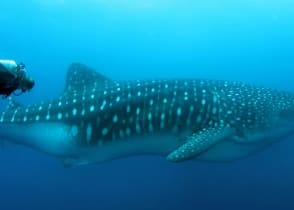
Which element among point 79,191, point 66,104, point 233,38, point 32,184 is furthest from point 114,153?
point 233,38

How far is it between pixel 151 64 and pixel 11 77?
4026 centimetres

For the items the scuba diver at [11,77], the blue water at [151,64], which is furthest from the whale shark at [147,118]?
the blue water at [151,64]

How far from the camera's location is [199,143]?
689 centimetres

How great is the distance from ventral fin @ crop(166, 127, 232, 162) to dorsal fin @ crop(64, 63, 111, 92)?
2370 mm

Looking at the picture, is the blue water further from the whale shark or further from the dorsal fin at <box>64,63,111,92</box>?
the dorsal fin at <box>64,63,111,92</box>

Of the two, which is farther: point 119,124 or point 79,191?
point 79,191

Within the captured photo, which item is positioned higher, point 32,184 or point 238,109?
point 238,109

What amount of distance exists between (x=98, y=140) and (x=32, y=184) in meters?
11.5

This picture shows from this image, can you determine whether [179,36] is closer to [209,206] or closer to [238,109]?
[209,206]

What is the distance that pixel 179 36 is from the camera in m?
40.9

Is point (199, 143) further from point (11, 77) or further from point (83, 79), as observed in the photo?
point (11, 77)

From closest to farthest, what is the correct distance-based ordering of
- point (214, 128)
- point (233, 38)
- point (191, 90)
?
point (214, 128) → point (191, 90) → point (233, 38)

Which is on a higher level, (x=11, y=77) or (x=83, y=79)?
(x=83, y=79)

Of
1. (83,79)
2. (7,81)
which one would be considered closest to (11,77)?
(7,81)
